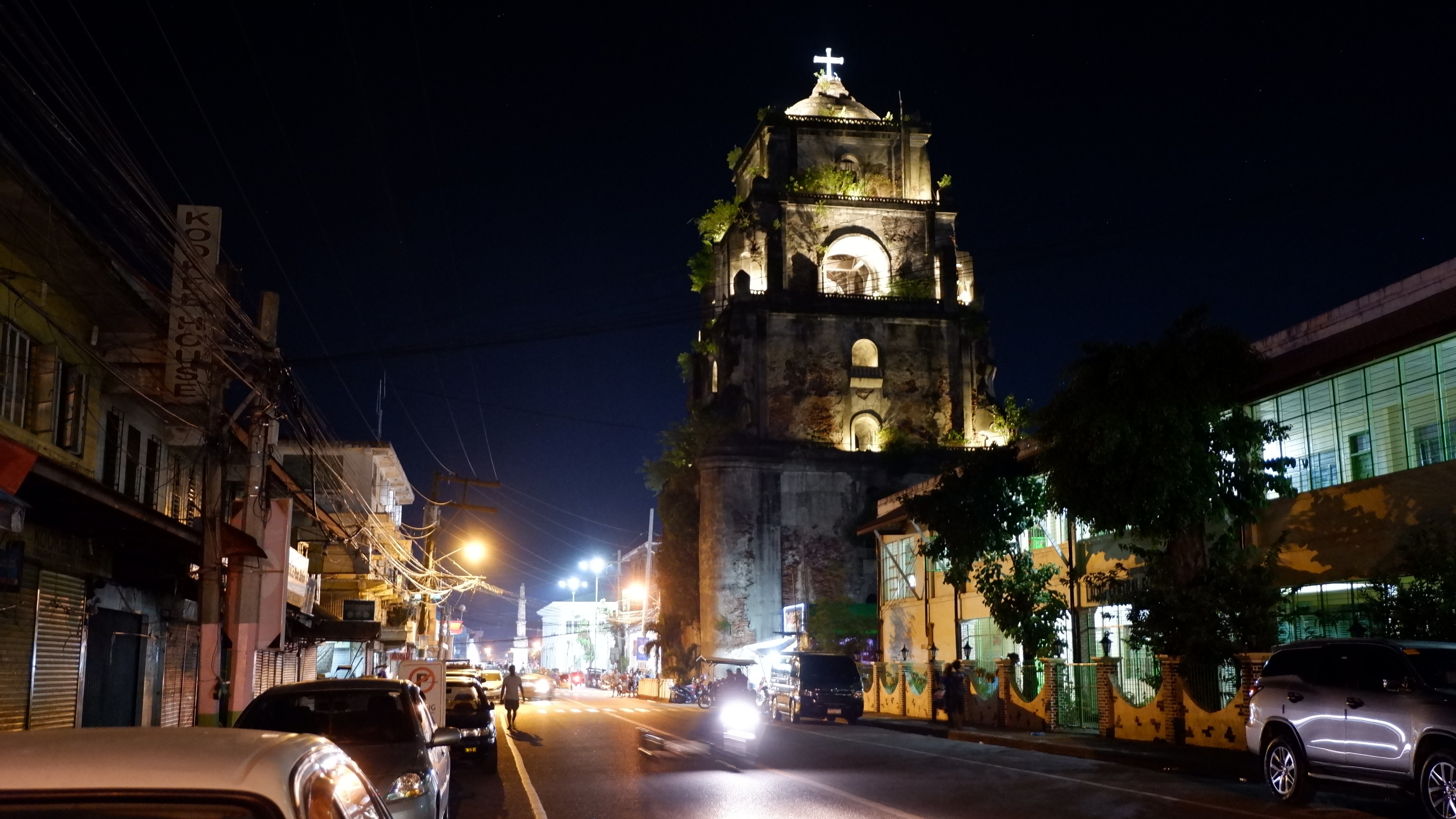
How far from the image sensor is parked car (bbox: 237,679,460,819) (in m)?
10.5

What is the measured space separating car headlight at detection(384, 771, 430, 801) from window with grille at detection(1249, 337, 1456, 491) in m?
18.4

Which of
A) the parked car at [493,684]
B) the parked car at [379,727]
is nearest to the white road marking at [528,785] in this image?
the parked car at [379,727]

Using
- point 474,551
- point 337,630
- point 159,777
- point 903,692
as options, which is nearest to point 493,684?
point 474,551

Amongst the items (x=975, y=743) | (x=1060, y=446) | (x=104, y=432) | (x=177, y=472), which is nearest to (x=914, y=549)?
(x=975, y=743)

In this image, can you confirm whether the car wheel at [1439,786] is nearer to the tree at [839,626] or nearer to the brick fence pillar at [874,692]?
the brick fence pillar at [874,692]

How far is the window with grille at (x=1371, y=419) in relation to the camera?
72.6ft

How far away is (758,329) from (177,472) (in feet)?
121

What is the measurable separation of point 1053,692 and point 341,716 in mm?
23417

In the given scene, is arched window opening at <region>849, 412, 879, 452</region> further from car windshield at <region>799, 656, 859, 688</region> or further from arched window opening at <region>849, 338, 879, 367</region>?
car windshield at <region>799, 656, 859, 688</region>

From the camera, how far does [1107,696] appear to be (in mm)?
28797

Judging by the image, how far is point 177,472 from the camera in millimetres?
28047

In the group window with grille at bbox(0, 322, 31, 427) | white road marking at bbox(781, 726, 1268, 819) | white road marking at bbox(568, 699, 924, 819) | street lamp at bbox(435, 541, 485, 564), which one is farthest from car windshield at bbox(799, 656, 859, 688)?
Answer: window with grille at bbox(0, 322, 31, 427)

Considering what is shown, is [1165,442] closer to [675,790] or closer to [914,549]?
[675,790]

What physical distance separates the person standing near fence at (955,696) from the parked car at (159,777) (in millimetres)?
32028
